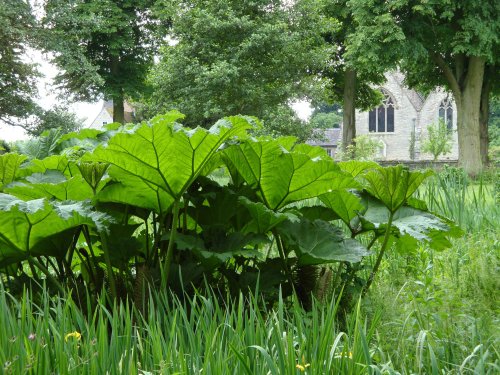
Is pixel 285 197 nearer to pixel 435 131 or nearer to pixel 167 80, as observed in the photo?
pixel 167 80

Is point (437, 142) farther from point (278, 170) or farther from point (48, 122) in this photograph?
point (278, 170)

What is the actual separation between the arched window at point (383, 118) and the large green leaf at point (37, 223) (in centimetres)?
4576

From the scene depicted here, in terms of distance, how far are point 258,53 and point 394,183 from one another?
72.6ft

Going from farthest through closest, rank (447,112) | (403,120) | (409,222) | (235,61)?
(447,112)
(403,120)
(235,61)
(409,222)

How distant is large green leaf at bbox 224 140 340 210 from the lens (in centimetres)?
236

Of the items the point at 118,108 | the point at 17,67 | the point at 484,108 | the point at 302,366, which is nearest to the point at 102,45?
the point at 118,108

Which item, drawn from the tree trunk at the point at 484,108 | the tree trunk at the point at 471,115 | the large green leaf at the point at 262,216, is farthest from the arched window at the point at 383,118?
the large green leaf at the point at 262,216

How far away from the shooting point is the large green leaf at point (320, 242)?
94.0 inches

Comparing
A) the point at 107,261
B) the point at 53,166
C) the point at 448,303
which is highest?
the point at 53,166

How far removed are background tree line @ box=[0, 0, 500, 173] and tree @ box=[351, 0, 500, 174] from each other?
0.04m

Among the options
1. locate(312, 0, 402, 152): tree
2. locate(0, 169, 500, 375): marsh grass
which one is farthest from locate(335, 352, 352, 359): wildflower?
locate(312, 0, 402, 152): tree

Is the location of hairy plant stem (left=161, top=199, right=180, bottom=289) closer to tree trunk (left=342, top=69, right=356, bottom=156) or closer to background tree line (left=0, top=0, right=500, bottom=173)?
background tree line (left=0, top=0, right=500, bottom=173)

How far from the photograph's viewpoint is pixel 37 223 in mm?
2264

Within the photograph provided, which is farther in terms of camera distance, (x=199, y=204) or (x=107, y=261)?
(x=199, y=204)
